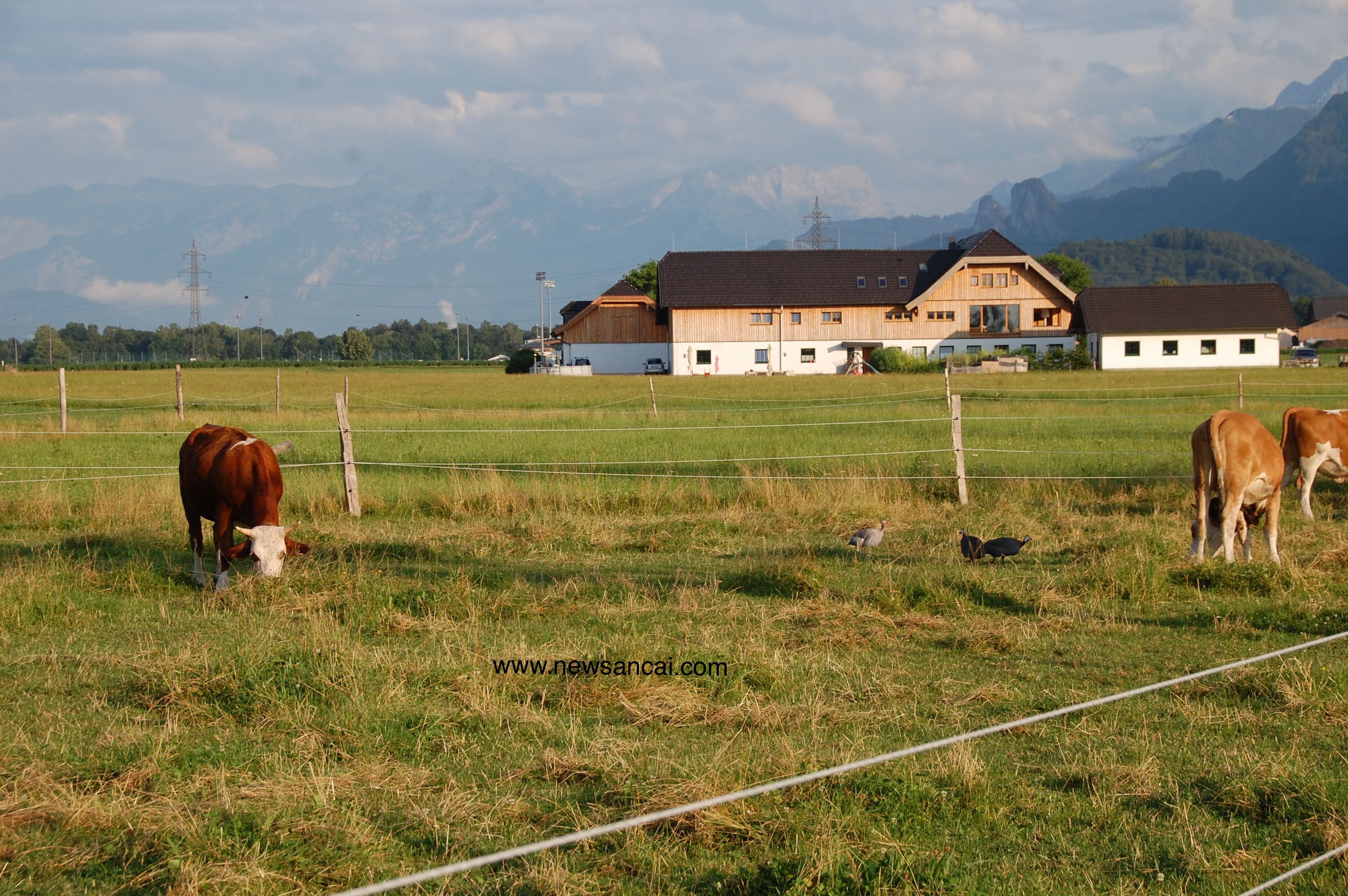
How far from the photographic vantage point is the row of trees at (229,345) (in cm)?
15025

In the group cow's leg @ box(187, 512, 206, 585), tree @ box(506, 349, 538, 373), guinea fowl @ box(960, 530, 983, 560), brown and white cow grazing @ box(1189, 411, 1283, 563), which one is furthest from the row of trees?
brown and white cow grazing @ box(1189, 411, 1283, 563)

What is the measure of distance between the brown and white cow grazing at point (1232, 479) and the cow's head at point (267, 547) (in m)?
8.71

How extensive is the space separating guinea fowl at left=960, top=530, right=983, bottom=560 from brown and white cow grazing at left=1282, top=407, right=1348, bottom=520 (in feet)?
16.9

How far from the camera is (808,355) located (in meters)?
65.1

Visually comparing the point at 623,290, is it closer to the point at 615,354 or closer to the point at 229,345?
the point at 615,354


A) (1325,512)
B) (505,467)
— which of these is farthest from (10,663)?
(1325,512)

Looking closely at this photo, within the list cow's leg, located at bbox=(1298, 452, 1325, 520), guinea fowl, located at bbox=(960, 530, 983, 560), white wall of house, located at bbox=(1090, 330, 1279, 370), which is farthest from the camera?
white wall of house, located at bbox=(1090, 330, 1279, 370)

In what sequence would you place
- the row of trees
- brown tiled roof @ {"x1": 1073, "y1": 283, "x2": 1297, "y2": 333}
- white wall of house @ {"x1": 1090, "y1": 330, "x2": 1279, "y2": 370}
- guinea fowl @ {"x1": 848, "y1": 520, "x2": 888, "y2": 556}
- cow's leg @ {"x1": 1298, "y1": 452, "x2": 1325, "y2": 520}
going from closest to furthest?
guinea fowl @ {"x1": 848, "y1": 520, "x2": 888, "y2": 556} → cow's leg @ {"x1": 1298, "y1": 452, "x2": 1325, "y2": 520} → white wall of house @ {"x1": 1090, "y1": 330, "x2": 1279, "y2": 370} → brown tiled roof @ {"x1": 1073, "y1": 283, "x2": 1297, "y2": 333} → the row of trees

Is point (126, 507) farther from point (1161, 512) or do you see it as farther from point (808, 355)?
point (808, 355)

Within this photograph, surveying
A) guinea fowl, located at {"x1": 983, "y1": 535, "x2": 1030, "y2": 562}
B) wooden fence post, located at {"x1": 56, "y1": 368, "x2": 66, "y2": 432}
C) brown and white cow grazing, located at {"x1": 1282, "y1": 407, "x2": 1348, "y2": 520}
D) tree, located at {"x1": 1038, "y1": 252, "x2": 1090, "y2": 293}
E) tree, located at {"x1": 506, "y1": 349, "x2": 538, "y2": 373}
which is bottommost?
guinea fowl, located at {"x1": 983, "y1": 535, "x2": 1030, "y2": 562}

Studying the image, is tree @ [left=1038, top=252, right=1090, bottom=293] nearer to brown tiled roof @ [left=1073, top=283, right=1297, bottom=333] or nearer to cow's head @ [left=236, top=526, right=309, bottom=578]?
brown tiled roof @ [left=1073, top=283, right=1297, bottom=333]

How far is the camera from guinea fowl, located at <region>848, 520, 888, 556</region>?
1098 cm

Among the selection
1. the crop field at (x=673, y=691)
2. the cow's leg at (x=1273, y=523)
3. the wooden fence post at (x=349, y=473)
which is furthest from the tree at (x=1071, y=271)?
the wooden fence post at (x=349, y=473)

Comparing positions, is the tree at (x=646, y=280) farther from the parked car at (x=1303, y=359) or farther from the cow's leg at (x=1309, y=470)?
the cow's leg at (x=1309, y=470)
